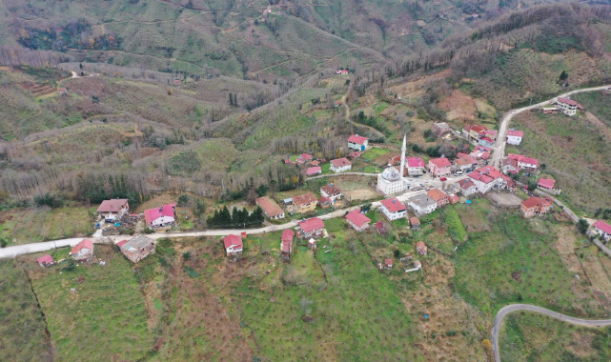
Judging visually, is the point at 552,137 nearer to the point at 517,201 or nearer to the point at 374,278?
the point at 517,201

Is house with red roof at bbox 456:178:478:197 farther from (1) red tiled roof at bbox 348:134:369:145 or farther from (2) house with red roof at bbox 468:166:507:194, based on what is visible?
(1) red tiled roof at bbox 348:134:369:145

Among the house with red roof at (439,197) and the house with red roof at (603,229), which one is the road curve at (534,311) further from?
the house with red roof at (439,197)

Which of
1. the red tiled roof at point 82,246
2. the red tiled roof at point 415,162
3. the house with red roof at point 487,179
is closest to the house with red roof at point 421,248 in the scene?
the house with red roof at point 487,179

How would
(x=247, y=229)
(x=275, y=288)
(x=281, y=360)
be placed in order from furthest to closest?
(x=247, y=229), (x=275, y=288), (x=281, y=360)

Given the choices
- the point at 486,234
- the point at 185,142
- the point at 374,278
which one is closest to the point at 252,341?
the point at 374,278

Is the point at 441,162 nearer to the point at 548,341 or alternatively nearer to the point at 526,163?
the point at 526,163

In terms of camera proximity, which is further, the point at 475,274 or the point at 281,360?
the point at 475,274
